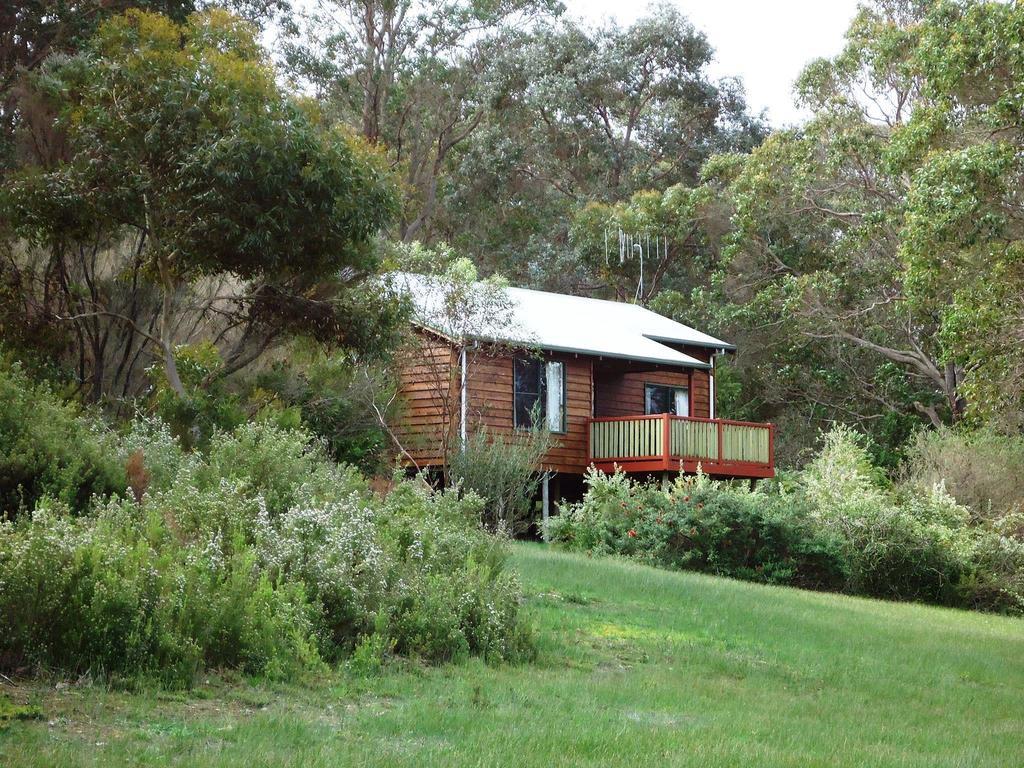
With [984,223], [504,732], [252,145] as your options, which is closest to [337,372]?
[252,145]

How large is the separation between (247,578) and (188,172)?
1057 centimetres

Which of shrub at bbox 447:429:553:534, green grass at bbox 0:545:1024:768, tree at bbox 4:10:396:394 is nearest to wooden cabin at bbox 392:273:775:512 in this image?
shrub at bbox 447:429:553:534

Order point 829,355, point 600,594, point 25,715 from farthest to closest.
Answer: point 829,355
point 600,594
point 25,715

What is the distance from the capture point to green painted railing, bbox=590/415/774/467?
2842 cm

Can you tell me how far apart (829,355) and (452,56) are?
1828 centimetres

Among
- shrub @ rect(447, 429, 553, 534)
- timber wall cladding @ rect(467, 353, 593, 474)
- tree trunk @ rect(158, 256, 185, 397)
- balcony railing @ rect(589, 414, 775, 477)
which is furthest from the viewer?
balcony railing @ rect(589, 414, 775, 477)

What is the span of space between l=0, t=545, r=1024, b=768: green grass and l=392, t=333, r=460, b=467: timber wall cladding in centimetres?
1304

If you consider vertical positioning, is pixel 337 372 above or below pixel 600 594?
above

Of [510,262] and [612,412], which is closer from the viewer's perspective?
[612,412]

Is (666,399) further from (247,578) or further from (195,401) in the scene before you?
(247,578)

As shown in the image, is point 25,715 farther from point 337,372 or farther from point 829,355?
point 829,355

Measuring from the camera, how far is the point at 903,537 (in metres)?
21.6

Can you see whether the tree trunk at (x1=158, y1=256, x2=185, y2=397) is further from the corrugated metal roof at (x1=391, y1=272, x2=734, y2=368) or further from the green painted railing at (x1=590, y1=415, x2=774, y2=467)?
the green painted railing at (x1=590, y1=415, x2=774, y2=467)

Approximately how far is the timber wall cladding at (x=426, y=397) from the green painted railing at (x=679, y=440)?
4.15m
